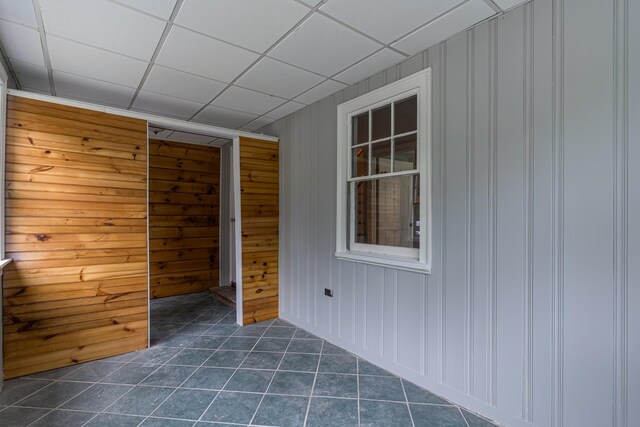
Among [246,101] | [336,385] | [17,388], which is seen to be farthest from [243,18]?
[17,388]

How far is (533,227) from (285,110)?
110 inches

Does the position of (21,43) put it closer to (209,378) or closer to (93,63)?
(93,63)

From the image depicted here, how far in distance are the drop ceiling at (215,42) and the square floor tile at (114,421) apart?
255 cm

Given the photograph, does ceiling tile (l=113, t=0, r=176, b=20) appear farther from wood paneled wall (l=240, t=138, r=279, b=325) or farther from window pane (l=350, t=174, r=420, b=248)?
window pane (l=350, t=174, r=420, b=248)

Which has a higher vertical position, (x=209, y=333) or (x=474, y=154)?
(x=474, y=154)

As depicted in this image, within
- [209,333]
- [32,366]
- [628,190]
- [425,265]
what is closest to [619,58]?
[628,190]

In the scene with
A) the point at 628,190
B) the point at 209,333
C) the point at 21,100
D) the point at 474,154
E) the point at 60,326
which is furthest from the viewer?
the point at 209,333

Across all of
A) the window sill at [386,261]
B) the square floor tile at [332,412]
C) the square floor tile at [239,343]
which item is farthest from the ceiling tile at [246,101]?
the square floor tile at [332,412]

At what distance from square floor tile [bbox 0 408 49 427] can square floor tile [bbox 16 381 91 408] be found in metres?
0.05

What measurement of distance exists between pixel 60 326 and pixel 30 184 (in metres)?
1.23

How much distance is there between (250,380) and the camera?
2332 millimetres

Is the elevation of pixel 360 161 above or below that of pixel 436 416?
above

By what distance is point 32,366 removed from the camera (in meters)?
2.40

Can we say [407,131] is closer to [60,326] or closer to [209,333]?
[209,333]
